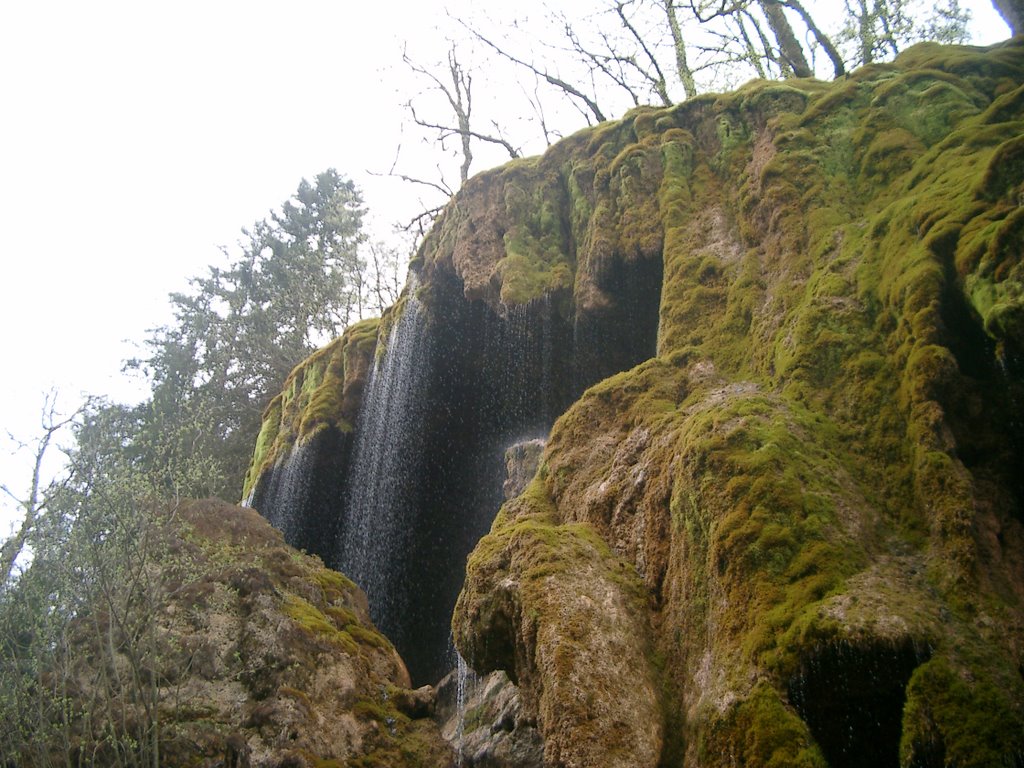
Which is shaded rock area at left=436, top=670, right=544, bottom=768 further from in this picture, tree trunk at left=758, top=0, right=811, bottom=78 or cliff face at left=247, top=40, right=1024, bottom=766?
tree trunk at left=758, top=0, right=811, bottom=78

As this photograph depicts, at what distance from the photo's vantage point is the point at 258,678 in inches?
330

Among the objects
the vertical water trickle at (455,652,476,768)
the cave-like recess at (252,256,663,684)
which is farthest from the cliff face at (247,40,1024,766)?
the cave-like recess at (252,256,663,684)

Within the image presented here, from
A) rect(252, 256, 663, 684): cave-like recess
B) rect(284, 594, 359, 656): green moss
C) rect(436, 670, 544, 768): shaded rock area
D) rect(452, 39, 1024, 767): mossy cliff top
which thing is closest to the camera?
rect(452, 39, 1024, 767): mossy cliff top

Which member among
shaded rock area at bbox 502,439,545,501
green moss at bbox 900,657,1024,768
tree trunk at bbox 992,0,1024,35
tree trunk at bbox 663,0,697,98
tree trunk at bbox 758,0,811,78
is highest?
tree trunk at bbox 663,0,697,98

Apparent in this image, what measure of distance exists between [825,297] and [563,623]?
425 centimetres

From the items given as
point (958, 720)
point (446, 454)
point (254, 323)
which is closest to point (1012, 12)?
point (958, 720)

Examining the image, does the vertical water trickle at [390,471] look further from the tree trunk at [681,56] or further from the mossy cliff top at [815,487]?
the tree trunk at [681,56]

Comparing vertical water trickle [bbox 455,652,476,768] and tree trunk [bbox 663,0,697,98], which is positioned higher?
tree trunk [bbox 663,0,697,98]

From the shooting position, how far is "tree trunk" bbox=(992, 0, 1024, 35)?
354 inches

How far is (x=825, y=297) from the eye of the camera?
22.8 ft

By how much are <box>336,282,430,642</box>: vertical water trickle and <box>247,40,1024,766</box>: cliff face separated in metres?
6.35

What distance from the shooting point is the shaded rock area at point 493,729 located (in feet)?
23.3

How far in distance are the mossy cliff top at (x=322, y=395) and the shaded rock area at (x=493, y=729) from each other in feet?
29.1

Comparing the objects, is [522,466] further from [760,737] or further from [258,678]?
[760,737]
